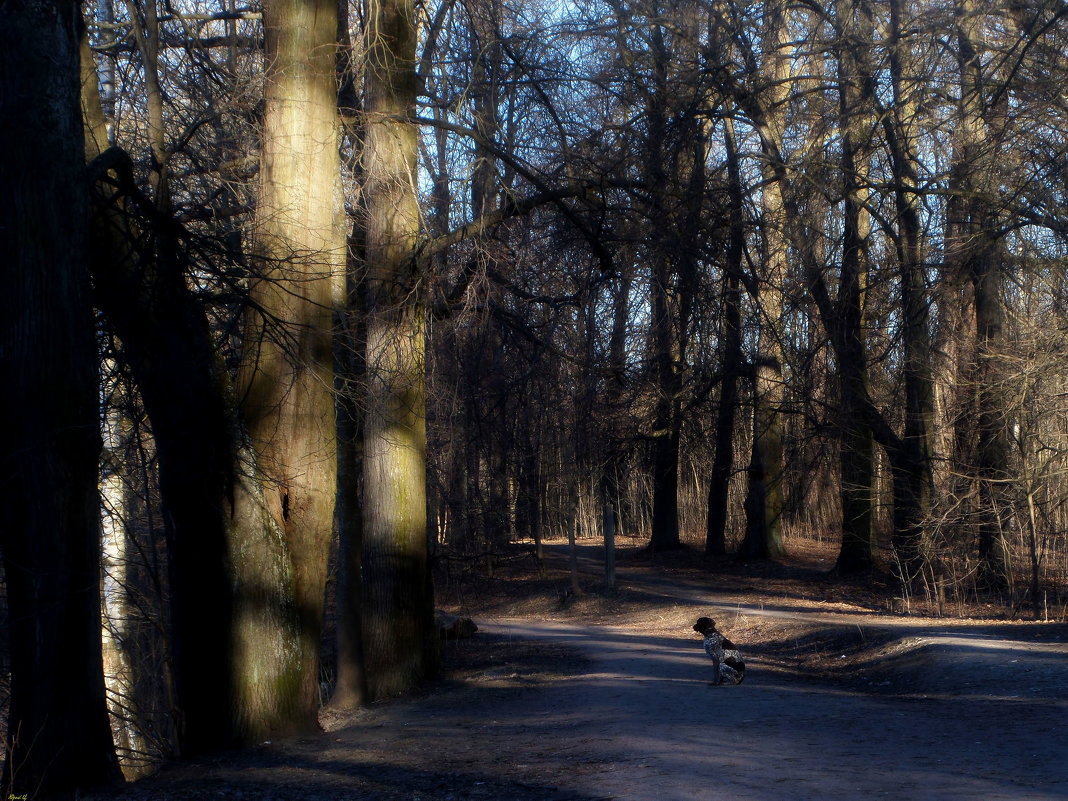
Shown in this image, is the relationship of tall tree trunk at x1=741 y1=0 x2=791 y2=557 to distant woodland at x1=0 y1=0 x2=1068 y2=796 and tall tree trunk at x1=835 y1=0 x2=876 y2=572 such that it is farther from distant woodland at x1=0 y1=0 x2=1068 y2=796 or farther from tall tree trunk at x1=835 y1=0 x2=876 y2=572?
tall tree trunk at x1=835 y1=0 x2=876 y2=572

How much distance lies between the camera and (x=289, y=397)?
938 centimetres

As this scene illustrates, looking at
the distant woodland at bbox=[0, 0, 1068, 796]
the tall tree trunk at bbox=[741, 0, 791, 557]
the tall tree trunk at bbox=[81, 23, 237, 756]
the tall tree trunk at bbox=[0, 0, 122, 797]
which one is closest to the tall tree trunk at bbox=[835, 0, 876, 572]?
the distant woodland at bbox=[0, 0, 1068, 796]

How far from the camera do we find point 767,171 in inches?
723

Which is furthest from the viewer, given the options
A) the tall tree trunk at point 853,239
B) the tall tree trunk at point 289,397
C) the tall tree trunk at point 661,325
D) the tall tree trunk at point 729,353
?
the tall tree trunk at point 853,239

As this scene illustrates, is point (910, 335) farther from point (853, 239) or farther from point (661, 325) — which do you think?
point (661, 325)

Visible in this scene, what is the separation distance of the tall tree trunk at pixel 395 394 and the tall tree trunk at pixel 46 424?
4509mm

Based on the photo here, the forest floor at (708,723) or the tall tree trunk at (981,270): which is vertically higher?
the tall tree trunk at (981,270)

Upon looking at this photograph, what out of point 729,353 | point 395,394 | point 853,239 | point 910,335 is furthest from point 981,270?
point 395,394

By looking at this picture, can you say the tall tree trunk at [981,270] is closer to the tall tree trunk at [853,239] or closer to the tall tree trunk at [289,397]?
the tall tree trunk at [853,239]

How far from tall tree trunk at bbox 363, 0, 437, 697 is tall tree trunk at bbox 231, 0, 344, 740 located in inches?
67.6

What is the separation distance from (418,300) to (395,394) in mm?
1163

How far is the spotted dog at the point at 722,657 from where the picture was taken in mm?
Result: 10633

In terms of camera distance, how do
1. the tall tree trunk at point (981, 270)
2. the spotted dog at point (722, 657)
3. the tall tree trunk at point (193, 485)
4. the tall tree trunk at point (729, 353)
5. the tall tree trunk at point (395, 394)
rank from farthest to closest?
the tall tree trunk at point (981, 270) < the tall tree trunk at point (729, 353) < the tall tree trunk at point (395, 394) < the spotted dog at point (722, 657) < the tall tree trunk at point (193, 485)

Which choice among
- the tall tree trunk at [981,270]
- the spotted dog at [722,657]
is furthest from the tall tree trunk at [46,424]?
the tall tree trunk at [981,270]
